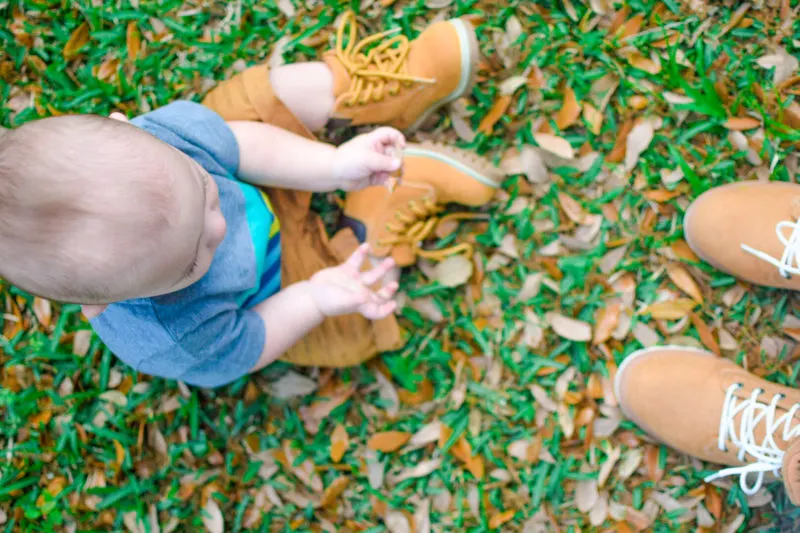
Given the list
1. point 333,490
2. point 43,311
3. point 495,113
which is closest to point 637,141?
point 495,113

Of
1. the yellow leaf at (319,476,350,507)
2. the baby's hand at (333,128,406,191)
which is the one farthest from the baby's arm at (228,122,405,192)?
the yellow leaf at (319,476,350,507)

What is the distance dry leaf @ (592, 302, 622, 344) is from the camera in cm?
159

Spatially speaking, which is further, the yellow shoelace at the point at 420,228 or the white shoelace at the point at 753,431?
the yellow shoelace at the point at 420,228

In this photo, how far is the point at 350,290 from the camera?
1.35 m

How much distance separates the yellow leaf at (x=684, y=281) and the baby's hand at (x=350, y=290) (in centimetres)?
69

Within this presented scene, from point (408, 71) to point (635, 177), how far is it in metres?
0.59

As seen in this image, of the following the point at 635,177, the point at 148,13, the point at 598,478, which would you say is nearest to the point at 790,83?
the point at 635,177

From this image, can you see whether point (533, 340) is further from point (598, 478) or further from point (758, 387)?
point (758, 387)

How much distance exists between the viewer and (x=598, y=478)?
1.57 metres

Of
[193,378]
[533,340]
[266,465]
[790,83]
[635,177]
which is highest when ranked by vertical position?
[790,83]

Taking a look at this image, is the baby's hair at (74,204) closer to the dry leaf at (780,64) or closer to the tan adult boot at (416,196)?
the tan adult boot at (416,196)

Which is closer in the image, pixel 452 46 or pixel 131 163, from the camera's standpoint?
pixel 131 163

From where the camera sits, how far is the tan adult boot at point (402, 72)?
1.53 m

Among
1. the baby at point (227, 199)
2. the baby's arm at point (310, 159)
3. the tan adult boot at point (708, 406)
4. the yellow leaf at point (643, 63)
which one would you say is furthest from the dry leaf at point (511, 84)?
the tan adult boot at point (708, 406)
